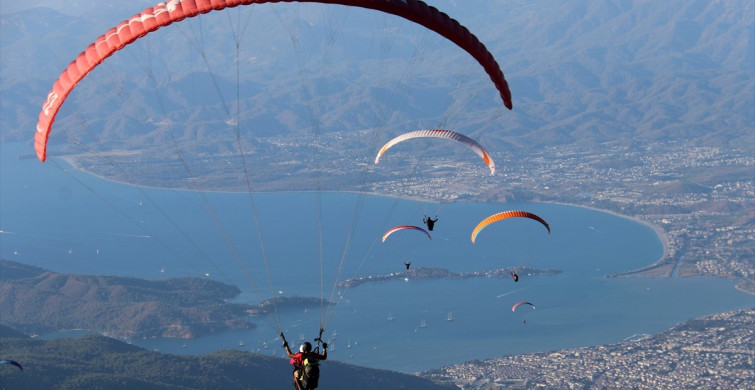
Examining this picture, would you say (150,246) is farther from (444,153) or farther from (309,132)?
(309,132)

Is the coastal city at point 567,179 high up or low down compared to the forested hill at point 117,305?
up

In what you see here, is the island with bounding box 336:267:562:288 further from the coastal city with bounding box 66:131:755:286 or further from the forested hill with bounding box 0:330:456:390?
the forested hill with bounding box 0:330:456:390

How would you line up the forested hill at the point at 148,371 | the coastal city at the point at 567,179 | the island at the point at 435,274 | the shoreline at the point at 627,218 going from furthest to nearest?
1. the coastal city at the point at 567,179
2. the shoreline at the point at 627,218
3. the island at the point at 435,274
4. the forested hill at the point at 148,371

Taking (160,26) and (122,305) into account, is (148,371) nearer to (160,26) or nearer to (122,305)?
(122,305)

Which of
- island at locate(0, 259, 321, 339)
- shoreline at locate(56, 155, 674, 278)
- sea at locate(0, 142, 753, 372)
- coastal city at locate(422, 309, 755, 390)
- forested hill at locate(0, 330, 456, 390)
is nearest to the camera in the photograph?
forested hill at locate(0, 330, 456, 390)

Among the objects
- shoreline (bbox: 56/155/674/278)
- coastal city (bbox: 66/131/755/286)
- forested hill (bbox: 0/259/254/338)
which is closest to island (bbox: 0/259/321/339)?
forested hill (bbox: 0/259/254/338)

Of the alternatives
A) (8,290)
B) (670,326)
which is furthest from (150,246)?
(670,326)

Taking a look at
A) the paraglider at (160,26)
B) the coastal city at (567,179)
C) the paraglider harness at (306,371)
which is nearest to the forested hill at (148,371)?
the paraglider harness at (306,371)

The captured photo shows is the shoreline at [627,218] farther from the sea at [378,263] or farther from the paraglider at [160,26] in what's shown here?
the paraglider at [160,26]
